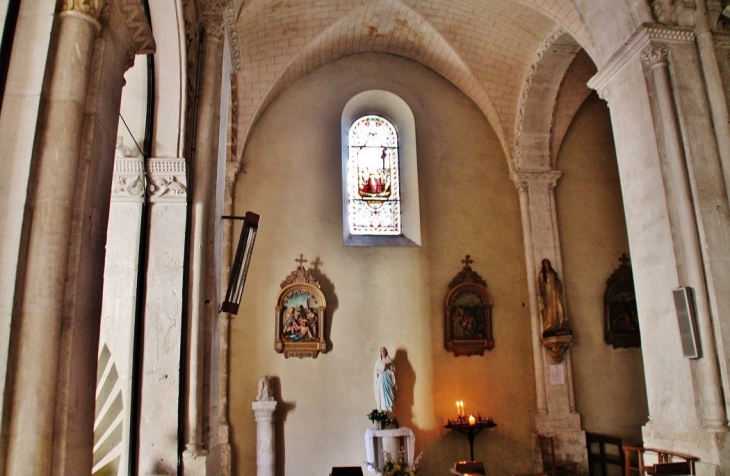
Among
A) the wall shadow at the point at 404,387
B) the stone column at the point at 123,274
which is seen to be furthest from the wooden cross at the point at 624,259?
the stone column at the point at 123,274

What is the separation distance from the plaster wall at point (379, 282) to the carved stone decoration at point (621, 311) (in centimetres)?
137

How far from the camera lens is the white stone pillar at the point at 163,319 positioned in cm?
502

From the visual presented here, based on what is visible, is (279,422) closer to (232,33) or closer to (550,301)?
(550,301)

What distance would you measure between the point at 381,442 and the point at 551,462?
2.67m

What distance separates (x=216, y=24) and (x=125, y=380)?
11.5ft

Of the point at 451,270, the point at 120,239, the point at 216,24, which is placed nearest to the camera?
the point at 120,239

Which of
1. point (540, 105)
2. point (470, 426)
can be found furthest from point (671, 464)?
point (540, 105)

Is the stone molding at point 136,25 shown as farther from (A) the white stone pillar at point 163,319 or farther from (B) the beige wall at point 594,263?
(B) the beige wall at point 594,263

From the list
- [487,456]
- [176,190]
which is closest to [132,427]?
[176,190]

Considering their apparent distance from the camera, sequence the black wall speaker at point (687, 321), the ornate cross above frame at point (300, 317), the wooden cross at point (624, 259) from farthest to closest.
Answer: the wooden cross at point (624, 259), the ornate cross above frame at point (300, 317), the black wall speaker at point (687, 321)

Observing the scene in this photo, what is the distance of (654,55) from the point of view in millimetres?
6801

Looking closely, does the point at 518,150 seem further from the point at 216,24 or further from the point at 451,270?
the point at 216,24

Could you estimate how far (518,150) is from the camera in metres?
11.0

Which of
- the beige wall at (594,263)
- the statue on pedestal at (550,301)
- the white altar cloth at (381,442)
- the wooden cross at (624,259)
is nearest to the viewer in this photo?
the white altar cloth at (381,442)
